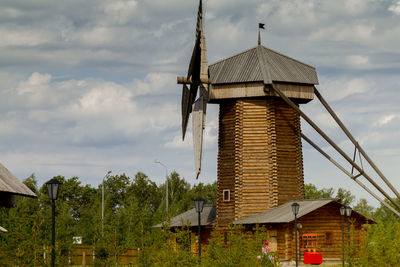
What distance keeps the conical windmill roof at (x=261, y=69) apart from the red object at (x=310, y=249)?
8503 millimetres

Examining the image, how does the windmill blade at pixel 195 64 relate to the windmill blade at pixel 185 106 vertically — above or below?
above

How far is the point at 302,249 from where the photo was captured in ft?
113

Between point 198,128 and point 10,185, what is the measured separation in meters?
14.9

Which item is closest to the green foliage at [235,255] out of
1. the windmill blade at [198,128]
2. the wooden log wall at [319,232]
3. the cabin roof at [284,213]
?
the cabin roof at [284,213]

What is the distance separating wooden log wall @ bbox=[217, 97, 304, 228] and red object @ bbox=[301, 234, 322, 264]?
7.91ft

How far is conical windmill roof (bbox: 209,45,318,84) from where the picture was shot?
35344mm

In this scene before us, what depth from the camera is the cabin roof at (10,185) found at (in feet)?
69.8

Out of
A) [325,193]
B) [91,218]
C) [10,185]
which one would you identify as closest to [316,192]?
[325,193]

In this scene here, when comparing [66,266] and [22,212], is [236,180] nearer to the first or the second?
[66,266]

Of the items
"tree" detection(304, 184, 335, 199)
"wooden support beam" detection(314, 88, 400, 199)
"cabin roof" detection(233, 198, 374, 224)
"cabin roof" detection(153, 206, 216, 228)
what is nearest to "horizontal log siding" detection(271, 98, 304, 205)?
"cabin roof" detection(233, 198, 374, 224)

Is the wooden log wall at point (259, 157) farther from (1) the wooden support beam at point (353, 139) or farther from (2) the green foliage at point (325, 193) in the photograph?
(2) the green foliage at point (325, 193)

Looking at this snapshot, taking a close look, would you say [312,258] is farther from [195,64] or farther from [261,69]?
[195,64]

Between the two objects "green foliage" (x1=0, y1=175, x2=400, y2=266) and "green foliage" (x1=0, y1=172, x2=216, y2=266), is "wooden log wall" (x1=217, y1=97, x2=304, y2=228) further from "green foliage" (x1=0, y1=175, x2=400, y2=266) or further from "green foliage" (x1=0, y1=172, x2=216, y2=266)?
"green foliage" (x1=0, y1=172, x2=216, y2=266)

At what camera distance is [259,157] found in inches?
1385
